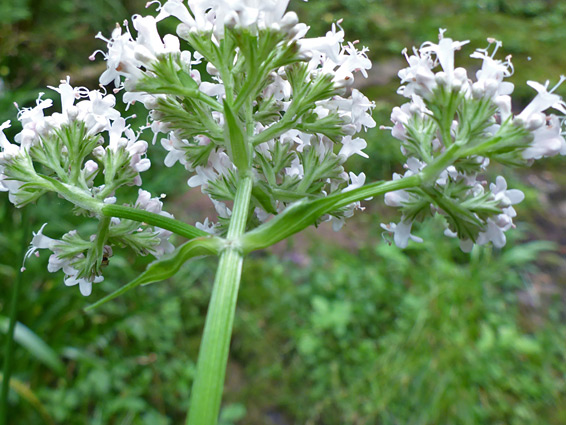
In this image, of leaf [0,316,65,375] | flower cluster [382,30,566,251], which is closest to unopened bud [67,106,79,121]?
flower cluster [382,30,566,251]

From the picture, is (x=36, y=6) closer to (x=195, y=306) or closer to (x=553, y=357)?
(x=195, y=306)

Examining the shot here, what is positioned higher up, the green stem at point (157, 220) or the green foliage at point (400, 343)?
the green stem at point (157, 220)

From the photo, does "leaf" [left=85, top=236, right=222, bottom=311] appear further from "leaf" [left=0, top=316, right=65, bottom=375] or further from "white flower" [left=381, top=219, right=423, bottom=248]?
"leaf" [left=0, top=316, right=65, bottom=375]

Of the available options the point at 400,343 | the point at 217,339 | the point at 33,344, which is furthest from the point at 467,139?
the point at 400,343

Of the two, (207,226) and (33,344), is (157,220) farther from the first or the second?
(33,344)

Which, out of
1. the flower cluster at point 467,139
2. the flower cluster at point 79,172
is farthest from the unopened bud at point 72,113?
the flower cluster at point 467,139

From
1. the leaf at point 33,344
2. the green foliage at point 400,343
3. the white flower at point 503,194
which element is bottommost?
the green foliage at point 400,343

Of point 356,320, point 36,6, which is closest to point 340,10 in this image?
point 36,6

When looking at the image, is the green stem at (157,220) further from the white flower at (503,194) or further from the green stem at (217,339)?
the white flower at (503,194)
